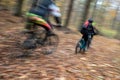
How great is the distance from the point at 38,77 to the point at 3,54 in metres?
2.30

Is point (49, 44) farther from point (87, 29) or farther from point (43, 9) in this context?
point (87, 29)

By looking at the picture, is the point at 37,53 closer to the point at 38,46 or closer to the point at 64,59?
the point at 38,46

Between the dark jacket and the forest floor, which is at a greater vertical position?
the dark jacket

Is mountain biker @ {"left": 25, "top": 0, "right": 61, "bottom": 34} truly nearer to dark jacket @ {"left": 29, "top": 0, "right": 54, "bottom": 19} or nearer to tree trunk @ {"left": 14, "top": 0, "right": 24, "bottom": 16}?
dark jacket @ {"left": 29, "top": 0, "right": 54, "bottom": 19}

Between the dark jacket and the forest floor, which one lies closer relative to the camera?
the forest floor

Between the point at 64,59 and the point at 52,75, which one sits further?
the point at 64,59

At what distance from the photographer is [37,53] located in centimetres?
914

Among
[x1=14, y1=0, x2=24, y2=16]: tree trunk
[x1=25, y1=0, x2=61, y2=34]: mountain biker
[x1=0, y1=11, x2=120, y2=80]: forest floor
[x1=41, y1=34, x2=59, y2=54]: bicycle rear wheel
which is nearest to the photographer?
[x1=0, y1=11, x2=120, y2=80]: forest floor

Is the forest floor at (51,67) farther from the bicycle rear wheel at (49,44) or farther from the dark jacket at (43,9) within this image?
the dark jacket at (43,9)

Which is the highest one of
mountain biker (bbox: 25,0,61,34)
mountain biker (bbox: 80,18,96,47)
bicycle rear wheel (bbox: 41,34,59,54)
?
mountain biker (bbox: 25,0,61,34)

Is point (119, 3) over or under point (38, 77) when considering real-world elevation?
over

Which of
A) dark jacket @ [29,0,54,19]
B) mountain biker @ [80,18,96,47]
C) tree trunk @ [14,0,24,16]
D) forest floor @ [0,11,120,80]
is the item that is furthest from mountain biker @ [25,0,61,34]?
tree trunk @ [14,0,24,16]

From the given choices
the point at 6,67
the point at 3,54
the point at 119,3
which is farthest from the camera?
the point at 119,3

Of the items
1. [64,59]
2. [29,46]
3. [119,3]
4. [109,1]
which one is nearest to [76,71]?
[64,59]
